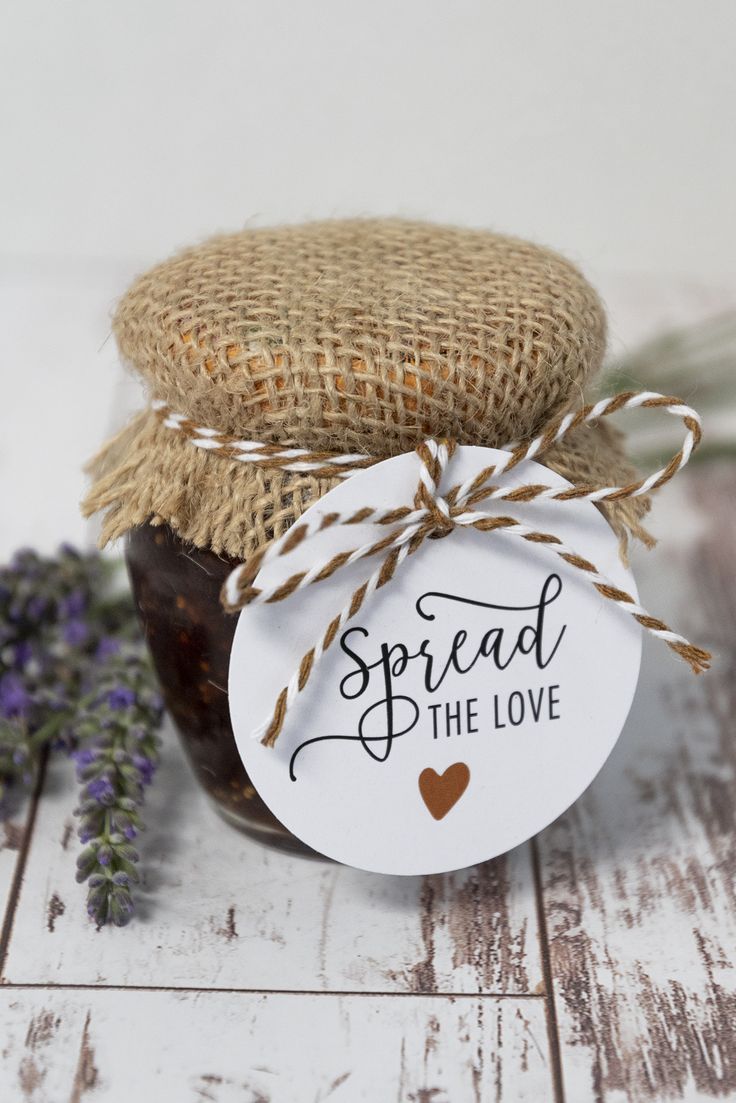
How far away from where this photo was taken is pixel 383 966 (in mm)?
768

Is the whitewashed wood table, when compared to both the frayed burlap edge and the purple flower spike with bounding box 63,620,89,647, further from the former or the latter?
the frayed burlap edge

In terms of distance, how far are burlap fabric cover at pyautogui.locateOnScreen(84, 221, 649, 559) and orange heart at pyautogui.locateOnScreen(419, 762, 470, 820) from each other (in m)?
0.18

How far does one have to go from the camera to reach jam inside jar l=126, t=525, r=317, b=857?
742 millimetres

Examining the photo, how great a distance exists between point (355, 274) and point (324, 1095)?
0.48 m

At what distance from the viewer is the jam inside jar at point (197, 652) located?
2.43 ft

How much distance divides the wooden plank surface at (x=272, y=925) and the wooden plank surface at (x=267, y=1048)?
0.05 feet

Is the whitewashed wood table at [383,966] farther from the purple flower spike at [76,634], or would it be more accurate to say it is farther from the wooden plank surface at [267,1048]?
the purple flower spike at [76,634]

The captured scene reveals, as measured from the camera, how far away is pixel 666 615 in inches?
47.1

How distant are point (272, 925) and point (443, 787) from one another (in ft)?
0.49

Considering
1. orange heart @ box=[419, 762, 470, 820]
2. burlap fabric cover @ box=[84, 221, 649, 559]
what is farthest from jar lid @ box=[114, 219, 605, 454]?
orange heart @ box=[419, 762, 470, 820]

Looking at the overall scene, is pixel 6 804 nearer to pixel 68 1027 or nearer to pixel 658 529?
pixel 68 1027

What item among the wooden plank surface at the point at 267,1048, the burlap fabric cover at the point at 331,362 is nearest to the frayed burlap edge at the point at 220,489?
the burlap fabric cover at the point at 331,362

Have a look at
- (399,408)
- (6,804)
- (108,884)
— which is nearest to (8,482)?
(6,804)

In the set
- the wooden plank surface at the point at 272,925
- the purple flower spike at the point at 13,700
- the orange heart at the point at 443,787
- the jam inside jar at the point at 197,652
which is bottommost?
the wooden plank surface at the point at 272,925
